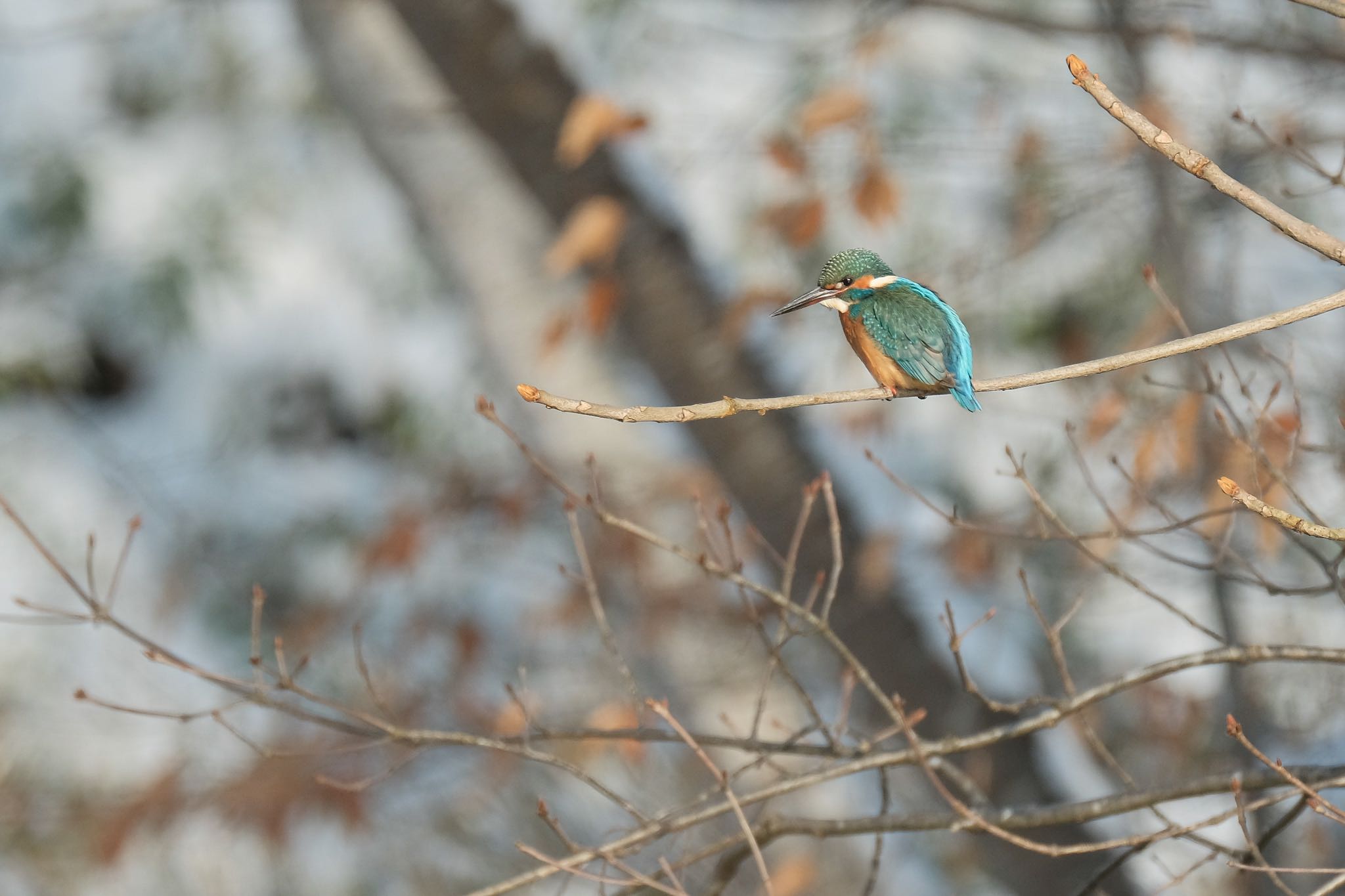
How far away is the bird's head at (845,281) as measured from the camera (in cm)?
151

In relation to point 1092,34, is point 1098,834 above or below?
below

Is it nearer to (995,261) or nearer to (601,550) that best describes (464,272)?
(601,550)

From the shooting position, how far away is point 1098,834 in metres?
3.23

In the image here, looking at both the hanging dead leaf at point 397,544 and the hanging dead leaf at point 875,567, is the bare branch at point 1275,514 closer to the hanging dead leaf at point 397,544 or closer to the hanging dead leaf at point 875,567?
the hanging dead leaf at point 875,567

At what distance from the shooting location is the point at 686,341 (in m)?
3.11

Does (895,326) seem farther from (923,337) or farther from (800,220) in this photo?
(800,220)

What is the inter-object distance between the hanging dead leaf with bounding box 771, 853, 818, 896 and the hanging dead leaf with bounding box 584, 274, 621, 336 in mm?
1498

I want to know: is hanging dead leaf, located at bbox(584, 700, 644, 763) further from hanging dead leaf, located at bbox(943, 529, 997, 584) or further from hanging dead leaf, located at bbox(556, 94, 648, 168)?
hanging dead leaf, located at bbox(556, 94, 648, 168)

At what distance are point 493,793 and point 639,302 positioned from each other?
2375mm

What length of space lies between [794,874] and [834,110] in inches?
79.2

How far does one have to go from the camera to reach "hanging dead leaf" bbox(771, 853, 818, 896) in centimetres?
319

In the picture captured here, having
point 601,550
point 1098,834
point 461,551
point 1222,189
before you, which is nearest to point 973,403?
point 1222,189

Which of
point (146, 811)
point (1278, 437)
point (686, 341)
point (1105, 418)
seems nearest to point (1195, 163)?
point (1278, 437)

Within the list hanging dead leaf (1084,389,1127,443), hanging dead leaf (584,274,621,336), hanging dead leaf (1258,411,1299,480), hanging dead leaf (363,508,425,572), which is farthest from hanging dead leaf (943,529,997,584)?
Result: hanging dead leaf (363,508,425,572)
